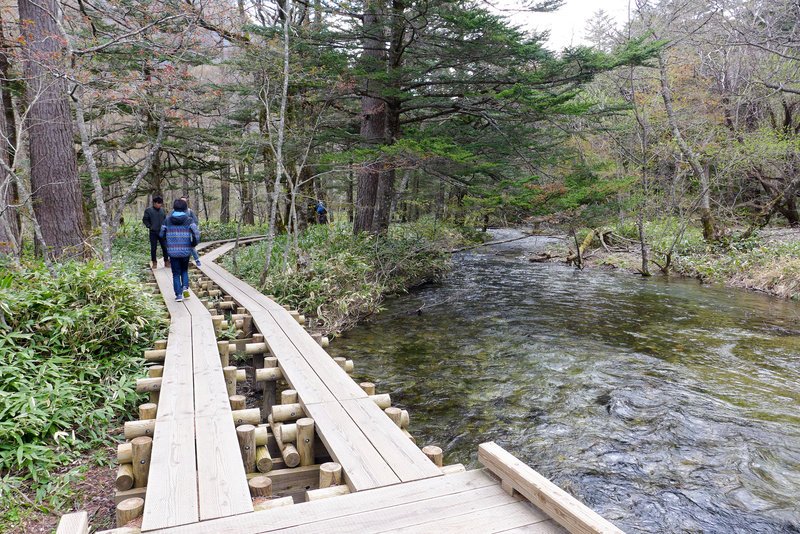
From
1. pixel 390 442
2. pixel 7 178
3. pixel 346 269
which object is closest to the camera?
pixel 390 442

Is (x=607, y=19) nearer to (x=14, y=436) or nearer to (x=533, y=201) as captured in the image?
(x=533, y=201)

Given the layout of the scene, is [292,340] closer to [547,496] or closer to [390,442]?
[390,442]

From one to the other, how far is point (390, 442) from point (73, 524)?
6.49 ft

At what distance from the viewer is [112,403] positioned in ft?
16.0

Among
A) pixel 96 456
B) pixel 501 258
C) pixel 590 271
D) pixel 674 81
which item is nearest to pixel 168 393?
pixel 96 456

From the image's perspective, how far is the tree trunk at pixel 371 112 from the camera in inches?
435

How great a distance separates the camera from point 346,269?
35.9ft

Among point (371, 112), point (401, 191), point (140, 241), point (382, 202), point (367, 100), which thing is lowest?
point (140, 241)

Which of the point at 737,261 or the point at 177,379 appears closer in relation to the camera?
the point at 177,379

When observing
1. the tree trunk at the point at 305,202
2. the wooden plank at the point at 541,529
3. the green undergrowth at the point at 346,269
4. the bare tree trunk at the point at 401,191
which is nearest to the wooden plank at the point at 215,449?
the wooden plank at the point at 541,529

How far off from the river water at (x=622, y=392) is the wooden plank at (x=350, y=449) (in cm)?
178

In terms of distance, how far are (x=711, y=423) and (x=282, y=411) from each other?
508cm

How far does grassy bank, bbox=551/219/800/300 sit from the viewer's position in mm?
12850

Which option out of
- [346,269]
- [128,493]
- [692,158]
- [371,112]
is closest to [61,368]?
[128,493]
